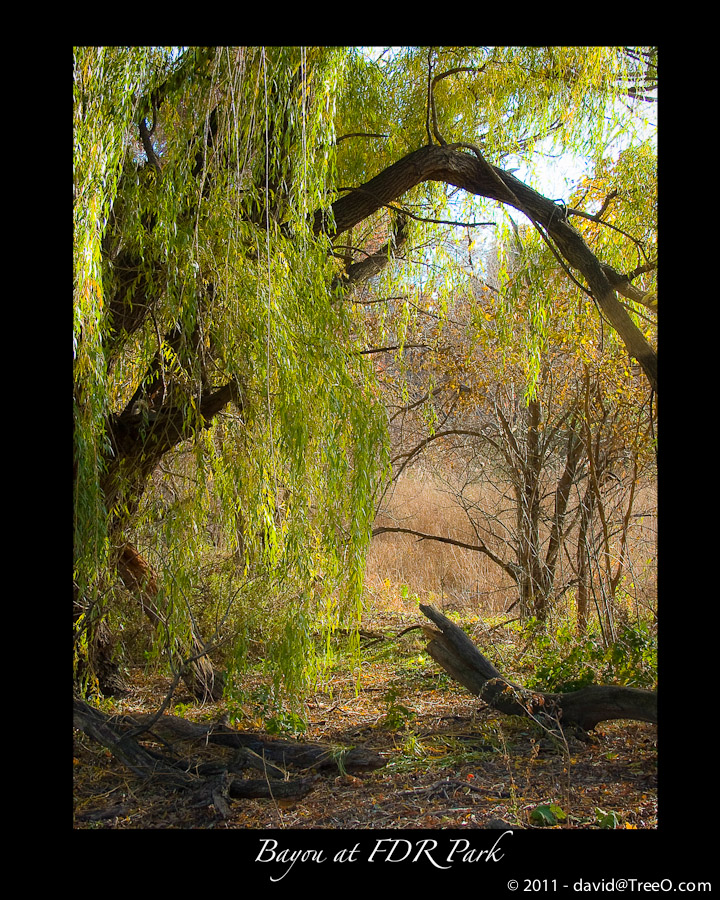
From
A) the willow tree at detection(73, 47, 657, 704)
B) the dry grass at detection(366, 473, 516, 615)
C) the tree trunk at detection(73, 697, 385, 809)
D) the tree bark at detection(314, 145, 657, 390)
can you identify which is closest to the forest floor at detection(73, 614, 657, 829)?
the tree trunk at detection(73, 697, 385, 809)

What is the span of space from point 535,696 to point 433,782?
1.82ft

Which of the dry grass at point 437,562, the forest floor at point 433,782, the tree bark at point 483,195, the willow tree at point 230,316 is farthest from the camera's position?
the dry grass at point 437,562

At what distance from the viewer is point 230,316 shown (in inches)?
105

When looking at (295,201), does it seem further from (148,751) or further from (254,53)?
(148,751)

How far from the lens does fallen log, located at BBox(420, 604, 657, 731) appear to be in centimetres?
267

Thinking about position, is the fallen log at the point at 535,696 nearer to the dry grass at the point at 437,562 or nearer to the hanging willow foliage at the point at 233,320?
the hanging willow foliage at the point at 233,320

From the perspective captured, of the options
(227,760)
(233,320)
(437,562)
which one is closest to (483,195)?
(233,320)

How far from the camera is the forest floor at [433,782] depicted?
2328 mm

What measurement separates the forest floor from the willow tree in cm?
50

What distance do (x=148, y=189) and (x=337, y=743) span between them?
7.54 ft

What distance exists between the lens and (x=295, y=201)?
2764mm

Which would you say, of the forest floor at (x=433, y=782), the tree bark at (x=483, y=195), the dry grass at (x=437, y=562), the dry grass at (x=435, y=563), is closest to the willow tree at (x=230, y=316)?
the tree bark at (x=483, y=195)

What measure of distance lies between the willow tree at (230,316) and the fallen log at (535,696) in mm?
574
